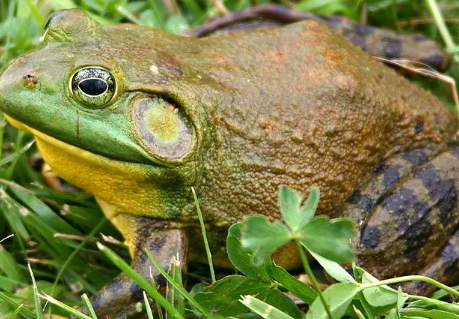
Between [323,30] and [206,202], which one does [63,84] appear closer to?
[206,202]

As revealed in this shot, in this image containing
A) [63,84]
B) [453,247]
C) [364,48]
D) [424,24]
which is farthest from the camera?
[424,24]

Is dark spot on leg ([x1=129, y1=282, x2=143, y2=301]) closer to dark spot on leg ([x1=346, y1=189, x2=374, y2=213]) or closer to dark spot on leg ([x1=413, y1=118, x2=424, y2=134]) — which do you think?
dark spot on leg ([x1=346, y1=189, x2=374, y2=213])

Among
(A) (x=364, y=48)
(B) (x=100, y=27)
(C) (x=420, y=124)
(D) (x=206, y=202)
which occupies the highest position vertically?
(B) (x=100, y=27)

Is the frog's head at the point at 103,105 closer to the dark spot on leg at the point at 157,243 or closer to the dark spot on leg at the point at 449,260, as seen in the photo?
the dark spot on leg at the point at 157,243

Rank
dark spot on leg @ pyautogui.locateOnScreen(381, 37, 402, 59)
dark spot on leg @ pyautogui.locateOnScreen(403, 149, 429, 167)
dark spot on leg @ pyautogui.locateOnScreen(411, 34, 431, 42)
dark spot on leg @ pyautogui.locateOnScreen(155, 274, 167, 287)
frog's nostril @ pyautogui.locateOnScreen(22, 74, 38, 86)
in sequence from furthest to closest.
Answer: dark spot on leg @ pyautogui.locateOnScreen(411, 34, 431, 42) → dark spot on leg @ pyautogui.locateOnScreen(381, 37, 402, 59) → dark spot on leg @ pyautogui.locateOnScreen(403, 149, 429, 167) → dark spot on leg @ pyautogui.locateOnScreen(155, 274, 167, 287) → frog's nostril @ pyautogui.locateOnScreen(22, 74, 38, 86)

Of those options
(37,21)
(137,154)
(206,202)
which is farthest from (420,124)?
(37,21)

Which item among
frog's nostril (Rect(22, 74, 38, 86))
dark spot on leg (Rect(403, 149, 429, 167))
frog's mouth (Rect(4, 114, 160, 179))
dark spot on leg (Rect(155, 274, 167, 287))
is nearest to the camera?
frog's nostril (Rect(22, 74, 38, 86))

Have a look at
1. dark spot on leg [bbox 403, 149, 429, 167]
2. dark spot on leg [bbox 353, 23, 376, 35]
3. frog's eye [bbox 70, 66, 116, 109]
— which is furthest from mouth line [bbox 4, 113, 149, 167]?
dark spot on leg [bbox 353, 23, 376, 35]

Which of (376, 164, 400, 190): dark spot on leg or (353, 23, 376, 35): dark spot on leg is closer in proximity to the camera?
(376, 164, 400, 190): dark spot on leg
